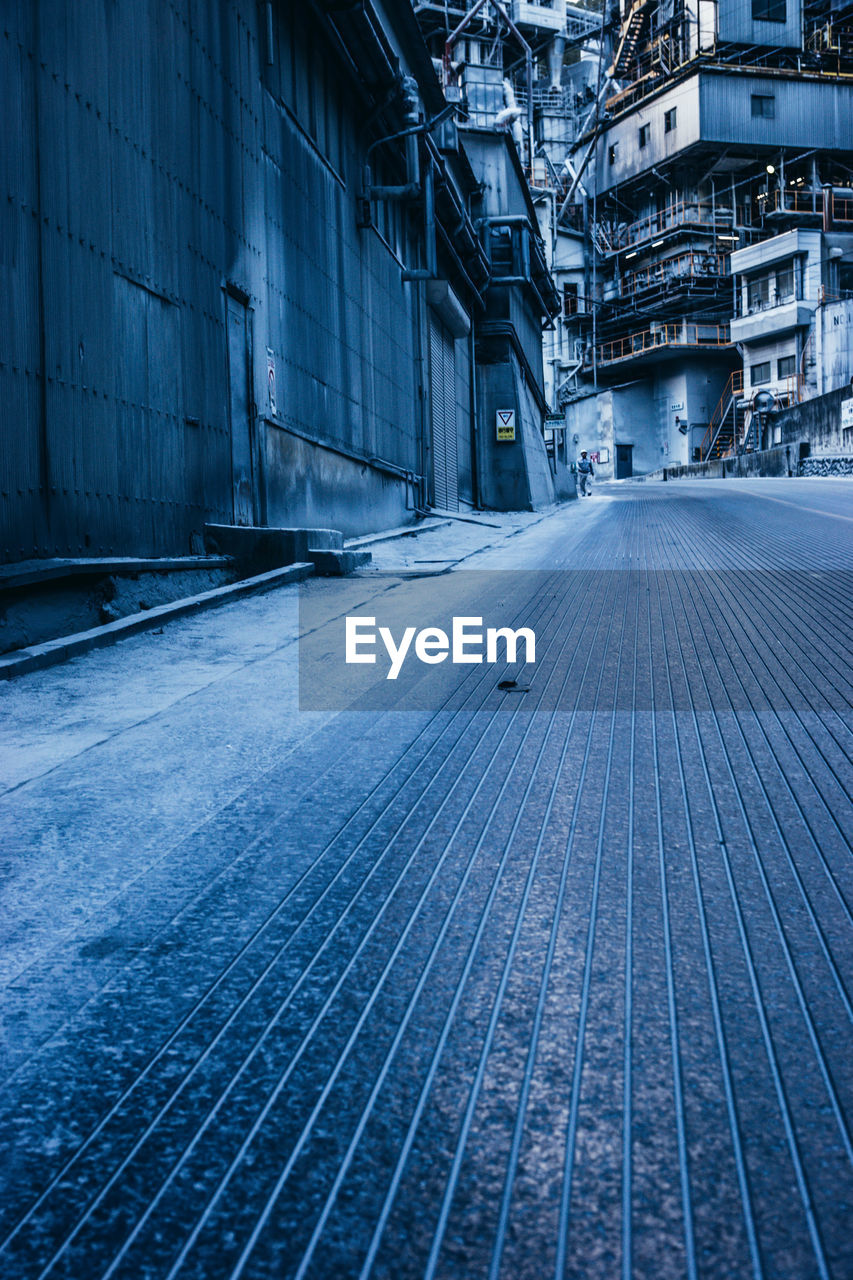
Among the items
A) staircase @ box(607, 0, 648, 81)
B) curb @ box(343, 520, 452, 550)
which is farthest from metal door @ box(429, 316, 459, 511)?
staircase @ box(607, 0, 648, 81)

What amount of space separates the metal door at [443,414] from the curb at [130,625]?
1408 centimetres

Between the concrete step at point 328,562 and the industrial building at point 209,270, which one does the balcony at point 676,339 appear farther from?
the concrete step at point 328,562

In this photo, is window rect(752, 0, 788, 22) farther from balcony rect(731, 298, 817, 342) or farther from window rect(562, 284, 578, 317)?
balcony rect(731, 298, 817, 342)

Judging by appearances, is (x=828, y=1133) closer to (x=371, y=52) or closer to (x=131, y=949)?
(x=131, y=949)

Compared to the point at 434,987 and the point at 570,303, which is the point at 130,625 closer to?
the point at 434,987

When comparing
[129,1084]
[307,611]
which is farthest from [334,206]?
[129,1084]

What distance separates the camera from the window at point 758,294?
61219 millimetres

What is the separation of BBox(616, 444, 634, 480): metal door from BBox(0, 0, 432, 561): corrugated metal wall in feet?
187

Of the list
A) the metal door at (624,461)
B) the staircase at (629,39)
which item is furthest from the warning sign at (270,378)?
the staircase at (629,39)

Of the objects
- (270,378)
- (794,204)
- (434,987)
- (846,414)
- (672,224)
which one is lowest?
(434,987)

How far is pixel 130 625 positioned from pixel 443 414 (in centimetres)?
1921

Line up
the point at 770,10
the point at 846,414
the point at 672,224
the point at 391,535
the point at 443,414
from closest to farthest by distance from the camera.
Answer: the point at 391,535, the point at 443,414, the point at 846,414, the point at 672,224, the point at 770,10

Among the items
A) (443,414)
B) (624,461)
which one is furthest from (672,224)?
(443,414)

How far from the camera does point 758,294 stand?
6191cm
